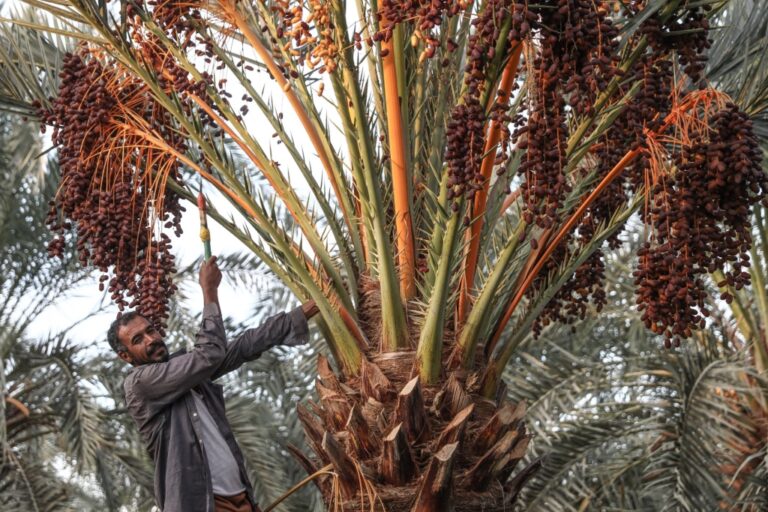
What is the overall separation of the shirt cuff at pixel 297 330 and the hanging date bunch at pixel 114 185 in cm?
58

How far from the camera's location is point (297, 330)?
439 cm

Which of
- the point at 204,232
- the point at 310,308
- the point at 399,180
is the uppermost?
the point at 399,180

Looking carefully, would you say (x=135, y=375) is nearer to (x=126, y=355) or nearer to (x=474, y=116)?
(x=126, y=355)

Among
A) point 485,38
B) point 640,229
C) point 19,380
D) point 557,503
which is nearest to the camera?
point 485,38

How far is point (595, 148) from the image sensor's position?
489 cm

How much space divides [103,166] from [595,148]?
199cm

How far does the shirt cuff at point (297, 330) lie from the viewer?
4383 millimetres

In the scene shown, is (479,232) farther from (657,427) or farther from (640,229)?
(640,229)

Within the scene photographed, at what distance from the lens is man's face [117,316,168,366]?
4422 mm

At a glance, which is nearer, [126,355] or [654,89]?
[654,89]

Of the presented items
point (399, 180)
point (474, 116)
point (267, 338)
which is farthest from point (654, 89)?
point (267, 338)

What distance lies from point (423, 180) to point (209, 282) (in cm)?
113

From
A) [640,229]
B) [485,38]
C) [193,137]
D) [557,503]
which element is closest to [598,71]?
[485,38]

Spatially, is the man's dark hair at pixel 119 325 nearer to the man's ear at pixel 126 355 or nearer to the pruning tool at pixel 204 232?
the man's ear at pixel 126 355
